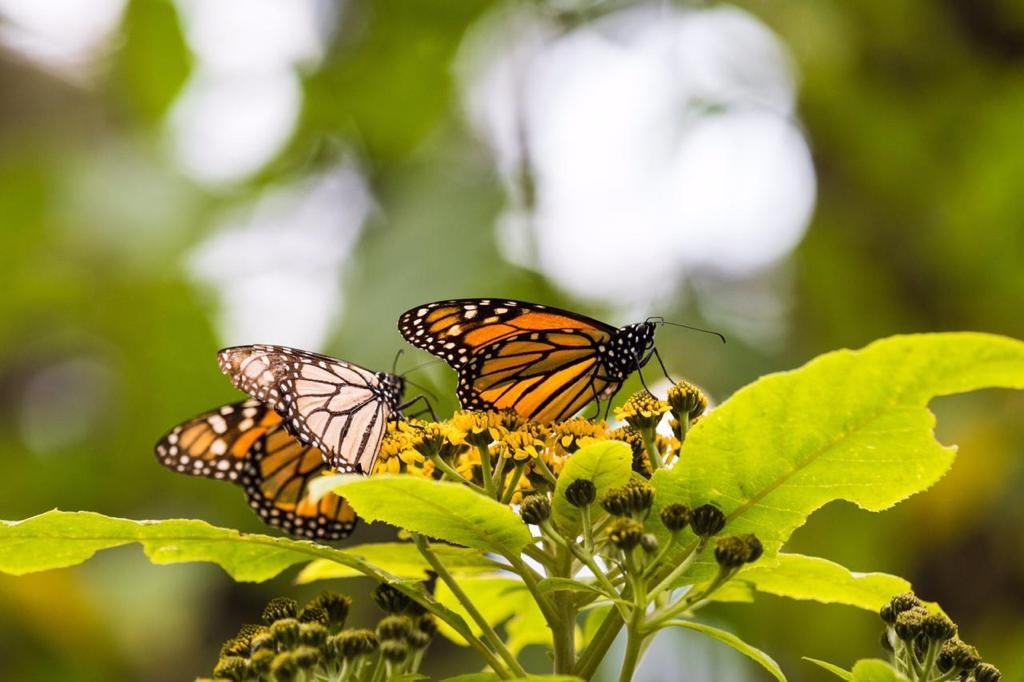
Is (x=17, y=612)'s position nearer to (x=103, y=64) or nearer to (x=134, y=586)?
(x=134, y=586)

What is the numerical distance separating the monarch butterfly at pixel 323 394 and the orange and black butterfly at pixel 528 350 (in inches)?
8.2

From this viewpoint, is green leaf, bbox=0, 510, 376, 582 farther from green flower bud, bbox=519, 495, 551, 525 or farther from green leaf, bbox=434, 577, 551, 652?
green leaf, bbox=434, 577, 551, 652

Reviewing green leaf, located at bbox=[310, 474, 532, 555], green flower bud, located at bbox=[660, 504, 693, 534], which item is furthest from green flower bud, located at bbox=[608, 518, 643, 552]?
green leaf, located at bbox=[310, 474, 532, 555]

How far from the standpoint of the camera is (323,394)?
3.70 m

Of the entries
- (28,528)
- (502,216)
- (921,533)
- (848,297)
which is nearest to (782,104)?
(848,297)

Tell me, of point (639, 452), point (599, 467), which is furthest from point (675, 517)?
point (639, 452)

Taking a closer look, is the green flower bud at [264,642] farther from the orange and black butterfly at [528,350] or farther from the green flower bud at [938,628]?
the green flower bud at [938,628]

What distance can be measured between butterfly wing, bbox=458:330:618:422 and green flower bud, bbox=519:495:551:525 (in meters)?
0.86

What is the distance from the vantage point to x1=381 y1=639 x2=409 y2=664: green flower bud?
214 centimetres

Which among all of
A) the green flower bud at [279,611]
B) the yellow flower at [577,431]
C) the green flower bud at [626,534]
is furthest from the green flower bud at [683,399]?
the green flower bud at [279,611]

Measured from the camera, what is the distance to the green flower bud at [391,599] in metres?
2.36

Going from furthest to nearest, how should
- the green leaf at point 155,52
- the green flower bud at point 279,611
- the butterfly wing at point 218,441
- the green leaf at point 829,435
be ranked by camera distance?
the green leaf at point 155,52, the butterfly wing at point 218,441, the green flower bud at point 279,611, the green leaf at point 829,435

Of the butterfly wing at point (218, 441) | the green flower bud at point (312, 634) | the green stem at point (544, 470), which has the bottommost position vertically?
the green flower bud at point (312, 634)

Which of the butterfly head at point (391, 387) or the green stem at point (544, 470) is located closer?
the green stem at point (544, 470)
